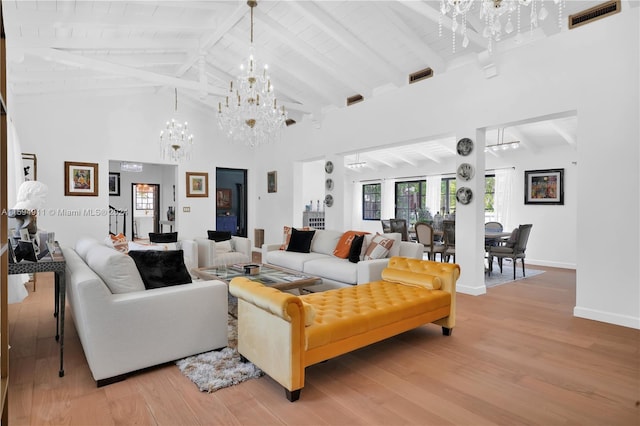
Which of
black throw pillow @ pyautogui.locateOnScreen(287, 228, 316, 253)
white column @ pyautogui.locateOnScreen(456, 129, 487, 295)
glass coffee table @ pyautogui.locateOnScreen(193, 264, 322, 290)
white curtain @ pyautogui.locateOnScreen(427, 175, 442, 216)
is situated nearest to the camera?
glass coffee table @ pyautogui.locateOnScreen(193, 264, 322, 290)

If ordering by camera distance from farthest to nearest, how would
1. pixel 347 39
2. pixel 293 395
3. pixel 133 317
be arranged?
pixel 347 39
pixel 133 317
pixel 293 395

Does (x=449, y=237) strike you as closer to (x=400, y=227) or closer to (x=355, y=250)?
(x=400, y=227)

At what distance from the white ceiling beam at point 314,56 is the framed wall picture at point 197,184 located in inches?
147

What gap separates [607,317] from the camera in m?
3.79

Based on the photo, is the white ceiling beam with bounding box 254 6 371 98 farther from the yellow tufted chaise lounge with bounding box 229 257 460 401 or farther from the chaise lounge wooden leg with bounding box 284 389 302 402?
the chaise lounge wooden leg with bounding box 284 389 302 402

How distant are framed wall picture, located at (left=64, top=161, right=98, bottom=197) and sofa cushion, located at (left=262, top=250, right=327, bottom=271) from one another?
13.6ft

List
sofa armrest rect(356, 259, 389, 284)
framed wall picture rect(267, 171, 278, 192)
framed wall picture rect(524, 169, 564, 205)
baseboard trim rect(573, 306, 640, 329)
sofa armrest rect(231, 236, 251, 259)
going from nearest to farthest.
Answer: baseboard trim rect(573, 306, 640, 329)
sofa armrest rect(356, 259, 389, 284)
sofa armrest rect(231, 236, 251, 259)
framed wall picture rect(524, 169, 564, 205)
framed wall picture rect(267, 171, 278, 192)

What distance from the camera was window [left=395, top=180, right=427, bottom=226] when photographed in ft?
34.4

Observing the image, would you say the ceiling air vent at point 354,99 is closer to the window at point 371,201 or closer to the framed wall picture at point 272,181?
the framed wall picture at point 272,181

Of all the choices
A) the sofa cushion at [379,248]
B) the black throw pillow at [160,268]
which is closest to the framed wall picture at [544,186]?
the sofa cushion at [379,248]

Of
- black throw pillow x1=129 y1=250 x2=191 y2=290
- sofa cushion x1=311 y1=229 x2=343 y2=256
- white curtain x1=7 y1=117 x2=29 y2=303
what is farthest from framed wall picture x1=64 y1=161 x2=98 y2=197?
black throw pillow x1=129 y1=250 x2=191 y2=290

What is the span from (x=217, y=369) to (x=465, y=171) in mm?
4046

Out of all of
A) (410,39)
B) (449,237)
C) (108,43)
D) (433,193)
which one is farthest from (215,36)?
(433,193)

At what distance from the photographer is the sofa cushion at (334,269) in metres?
4.38
